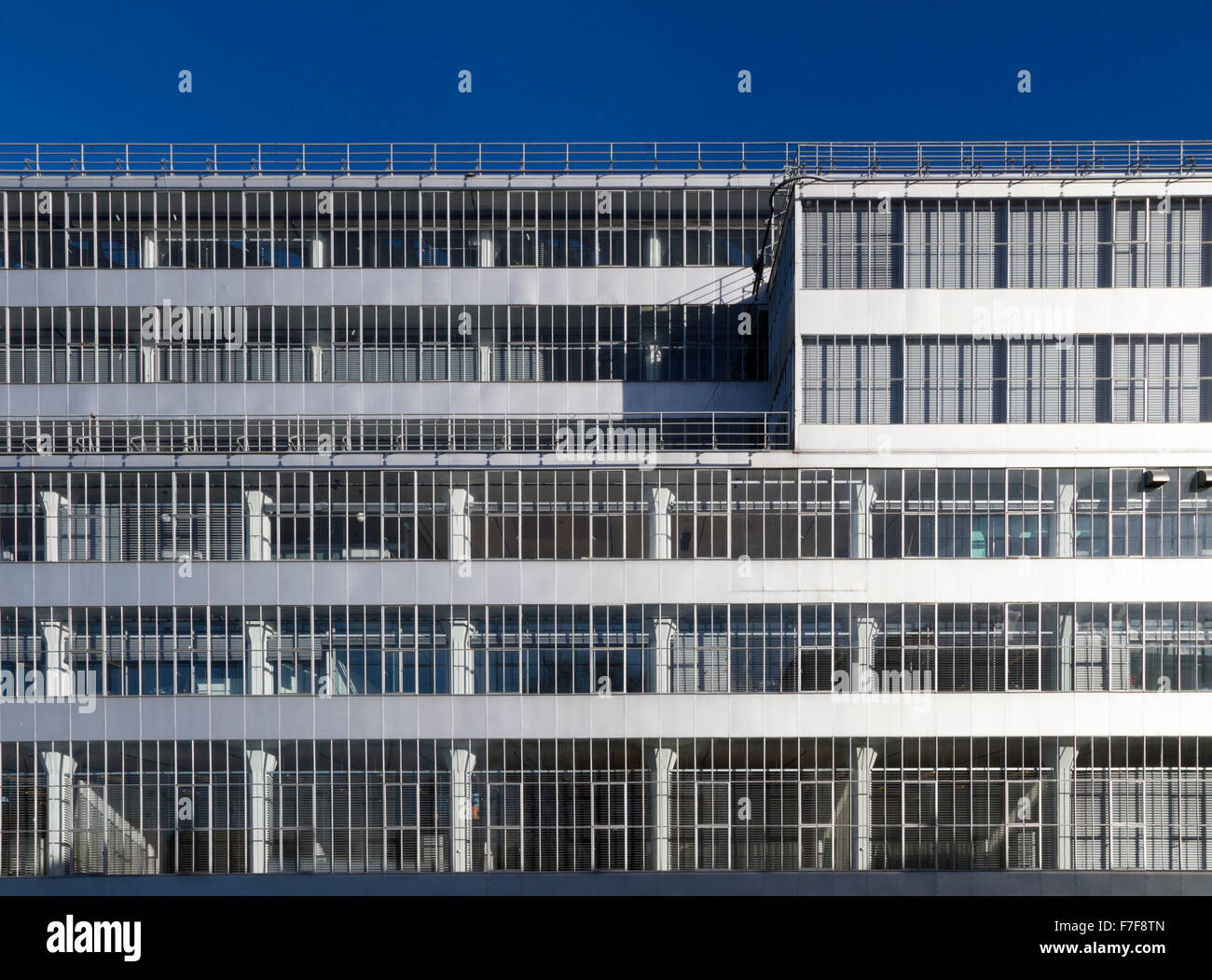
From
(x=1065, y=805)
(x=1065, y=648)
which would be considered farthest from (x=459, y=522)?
(x=1065, y=805)

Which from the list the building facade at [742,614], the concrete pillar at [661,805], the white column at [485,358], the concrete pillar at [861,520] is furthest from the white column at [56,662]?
the concrete pillar at [861,520]

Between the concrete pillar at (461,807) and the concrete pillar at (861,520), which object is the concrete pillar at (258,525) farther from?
the concrete pillar at (861,520)

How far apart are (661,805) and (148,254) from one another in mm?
30064

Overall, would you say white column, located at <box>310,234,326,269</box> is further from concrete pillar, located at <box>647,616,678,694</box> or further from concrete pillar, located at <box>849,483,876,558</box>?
concrete pillar, located at <box>849,483,876,558</box>

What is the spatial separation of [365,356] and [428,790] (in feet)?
59.6

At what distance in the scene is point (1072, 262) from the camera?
2952 centimetres

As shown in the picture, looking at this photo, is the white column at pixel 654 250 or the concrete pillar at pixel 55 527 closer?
the concrete pillar at pixel 55 527

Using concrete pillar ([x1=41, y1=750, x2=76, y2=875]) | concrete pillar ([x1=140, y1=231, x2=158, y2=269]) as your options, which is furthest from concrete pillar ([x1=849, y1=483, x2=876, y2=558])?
concrete pillar ([x1=140, y1=231, x2=158, y2=269])

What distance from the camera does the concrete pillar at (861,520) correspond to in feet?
94.2

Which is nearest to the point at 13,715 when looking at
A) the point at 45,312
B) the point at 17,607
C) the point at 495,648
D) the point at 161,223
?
the point at 17,607

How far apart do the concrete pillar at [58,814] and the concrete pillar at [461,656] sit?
40.6ft

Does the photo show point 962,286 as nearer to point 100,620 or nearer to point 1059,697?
point 1059,697

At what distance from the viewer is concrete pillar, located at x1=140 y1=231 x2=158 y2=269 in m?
37.6

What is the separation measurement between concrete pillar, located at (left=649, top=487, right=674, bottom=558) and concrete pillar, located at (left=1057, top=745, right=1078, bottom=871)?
13739 mm
